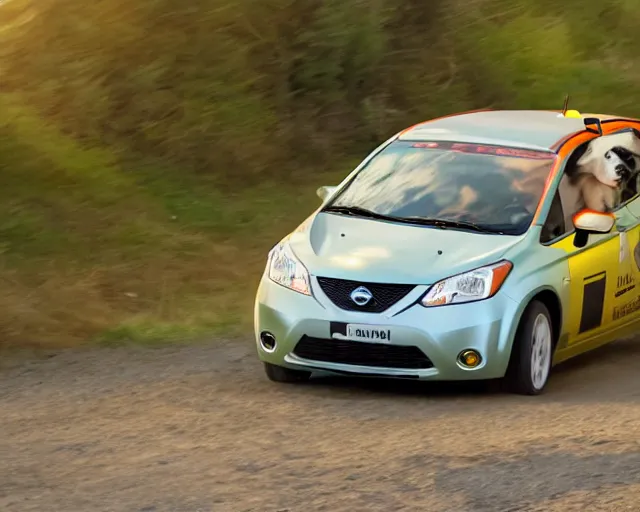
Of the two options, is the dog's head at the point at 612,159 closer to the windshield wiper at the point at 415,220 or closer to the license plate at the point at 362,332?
the windshield wiper at the point at 415,220

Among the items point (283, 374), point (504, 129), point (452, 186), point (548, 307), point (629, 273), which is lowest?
point (629, 273)

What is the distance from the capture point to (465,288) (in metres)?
8.65

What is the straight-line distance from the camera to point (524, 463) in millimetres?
6918

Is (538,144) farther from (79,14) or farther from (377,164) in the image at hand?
(79,14)

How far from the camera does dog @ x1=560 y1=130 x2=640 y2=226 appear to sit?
9766 mm

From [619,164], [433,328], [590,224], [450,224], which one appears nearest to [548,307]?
[590,224]

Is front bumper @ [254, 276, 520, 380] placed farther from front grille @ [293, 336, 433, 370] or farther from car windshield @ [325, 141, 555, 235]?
car windshield @ [325, 141, 555, 235]

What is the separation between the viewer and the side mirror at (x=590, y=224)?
31.0 ft

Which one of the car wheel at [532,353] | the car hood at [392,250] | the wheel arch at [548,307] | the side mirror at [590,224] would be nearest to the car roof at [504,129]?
the side mirror at [590,224]

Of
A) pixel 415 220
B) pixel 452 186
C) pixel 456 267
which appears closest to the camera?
pixel 456 267

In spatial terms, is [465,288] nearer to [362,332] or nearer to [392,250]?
[392,250]

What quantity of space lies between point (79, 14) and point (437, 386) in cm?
923

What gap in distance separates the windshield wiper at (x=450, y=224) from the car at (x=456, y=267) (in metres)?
0.01

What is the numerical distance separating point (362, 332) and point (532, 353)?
1.04 metres
